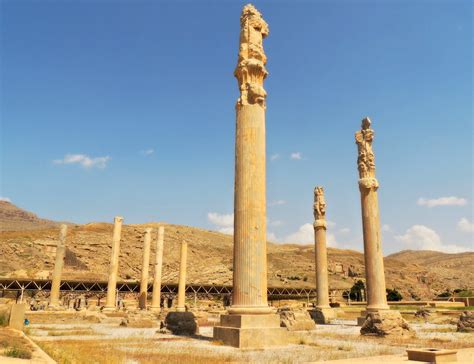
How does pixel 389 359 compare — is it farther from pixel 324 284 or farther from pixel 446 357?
pixel 324 284

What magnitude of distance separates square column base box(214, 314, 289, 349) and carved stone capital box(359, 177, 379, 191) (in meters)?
9.95

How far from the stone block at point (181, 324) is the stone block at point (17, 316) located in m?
5.87

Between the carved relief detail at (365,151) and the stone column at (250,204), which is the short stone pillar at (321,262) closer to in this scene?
the carved relief detail at (365,151)

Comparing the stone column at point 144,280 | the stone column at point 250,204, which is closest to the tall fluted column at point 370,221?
the stone column at point 250,204

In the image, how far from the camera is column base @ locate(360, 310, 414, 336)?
52.1 feet

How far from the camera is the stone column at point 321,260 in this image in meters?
26.1

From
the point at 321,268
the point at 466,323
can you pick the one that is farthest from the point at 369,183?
the point at 321,268

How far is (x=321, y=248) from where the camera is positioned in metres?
27.5

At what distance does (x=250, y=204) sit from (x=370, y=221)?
8860 mm

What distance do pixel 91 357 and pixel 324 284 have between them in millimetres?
20218

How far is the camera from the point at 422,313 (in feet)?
88.6

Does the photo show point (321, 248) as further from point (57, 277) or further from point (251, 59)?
point (57, 277)

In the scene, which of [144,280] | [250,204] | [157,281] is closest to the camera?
[250,204]

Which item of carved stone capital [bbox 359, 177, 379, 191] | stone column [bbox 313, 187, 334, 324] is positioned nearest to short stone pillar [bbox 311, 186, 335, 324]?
stone column [bbox 313, 187, 334, 324]
